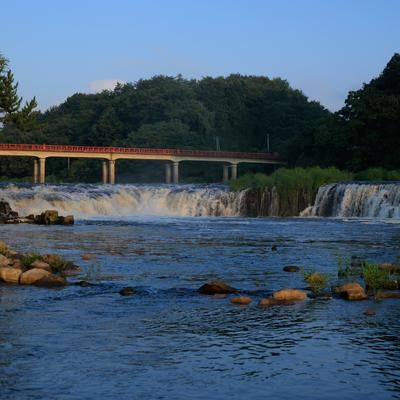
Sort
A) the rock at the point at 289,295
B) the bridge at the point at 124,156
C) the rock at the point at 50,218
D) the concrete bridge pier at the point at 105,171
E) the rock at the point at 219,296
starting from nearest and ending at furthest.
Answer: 1. the rock at the point at 289,295
2. the rock at the point at 219,296
3. the rock at the point at 50,218
4. the bridge at the point at 124,156
5. the concrete bridge pier at the point at 105,171

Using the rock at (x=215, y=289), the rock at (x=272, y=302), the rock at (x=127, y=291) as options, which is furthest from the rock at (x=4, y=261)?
the rock at (x=272, y=302)

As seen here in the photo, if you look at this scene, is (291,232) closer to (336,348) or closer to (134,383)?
(336,348)

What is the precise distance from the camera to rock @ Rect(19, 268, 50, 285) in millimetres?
16430

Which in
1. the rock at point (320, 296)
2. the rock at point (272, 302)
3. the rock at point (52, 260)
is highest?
the rock at point (52, 260)

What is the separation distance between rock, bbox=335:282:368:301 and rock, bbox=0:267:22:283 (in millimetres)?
6837

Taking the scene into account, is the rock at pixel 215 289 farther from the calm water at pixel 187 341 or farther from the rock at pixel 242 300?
the rock at pixel 242 300

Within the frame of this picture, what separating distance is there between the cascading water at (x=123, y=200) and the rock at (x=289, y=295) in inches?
1446

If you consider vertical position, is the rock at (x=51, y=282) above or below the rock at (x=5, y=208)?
below

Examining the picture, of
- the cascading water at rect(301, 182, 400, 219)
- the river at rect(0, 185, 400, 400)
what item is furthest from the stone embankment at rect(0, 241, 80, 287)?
the cascading water at rect(301, 182, 400, 219)

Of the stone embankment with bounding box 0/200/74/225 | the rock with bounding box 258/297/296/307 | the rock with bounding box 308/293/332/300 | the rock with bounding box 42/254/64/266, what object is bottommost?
the rock with bounding box 258/297/296/307

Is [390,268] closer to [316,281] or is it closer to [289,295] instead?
[316,281]

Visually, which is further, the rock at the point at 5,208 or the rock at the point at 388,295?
the rock at the point at 5,208

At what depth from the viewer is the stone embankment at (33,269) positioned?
16469mm

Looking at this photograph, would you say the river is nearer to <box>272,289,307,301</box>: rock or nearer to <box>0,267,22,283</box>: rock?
<box>272,289,307,301</box>: rock
